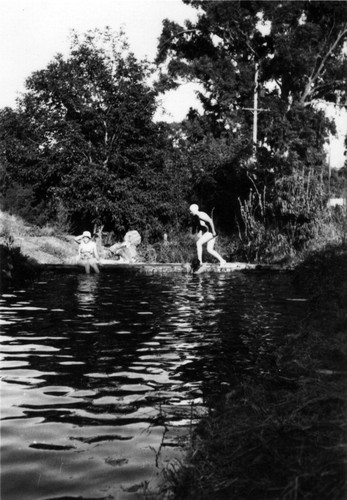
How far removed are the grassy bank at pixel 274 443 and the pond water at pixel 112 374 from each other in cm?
24

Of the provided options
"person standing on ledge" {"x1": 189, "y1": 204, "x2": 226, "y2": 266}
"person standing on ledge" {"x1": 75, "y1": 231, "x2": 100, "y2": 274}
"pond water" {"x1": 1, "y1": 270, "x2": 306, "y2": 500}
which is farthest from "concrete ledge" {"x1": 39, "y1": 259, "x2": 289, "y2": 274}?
"pond water" {"x1": 1, "y1": 270, "x2": 306, "y2": 500}

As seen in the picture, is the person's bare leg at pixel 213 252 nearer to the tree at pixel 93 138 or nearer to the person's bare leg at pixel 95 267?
the person's bare leg at pixel 95 267

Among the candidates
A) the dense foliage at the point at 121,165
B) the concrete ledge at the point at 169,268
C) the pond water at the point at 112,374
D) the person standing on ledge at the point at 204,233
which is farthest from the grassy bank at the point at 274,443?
the dense foliage at the point at 121,165

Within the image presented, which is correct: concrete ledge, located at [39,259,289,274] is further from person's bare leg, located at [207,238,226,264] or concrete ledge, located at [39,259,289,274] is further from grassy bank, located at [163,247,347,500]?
grassy bank, located at [163,247,347,500]

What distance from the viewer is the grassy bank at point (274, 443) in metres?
2.63

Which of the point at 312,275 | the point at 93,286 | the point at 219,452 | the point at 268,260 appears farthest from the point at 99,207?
the point at 219,452

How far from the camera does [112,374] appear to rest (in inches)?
221

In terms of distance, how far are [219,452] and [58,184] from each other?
24.4m

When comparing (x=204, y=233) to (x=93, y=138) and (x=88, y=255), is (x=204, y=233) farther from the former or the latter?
(x=93, y=138)

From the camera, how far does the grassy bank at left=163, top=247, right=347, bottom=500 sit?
2.63 m

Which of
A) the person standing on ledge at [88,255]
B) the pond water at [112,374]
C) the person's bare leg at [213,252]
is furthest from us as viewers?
the person's bare leg at [213,252]

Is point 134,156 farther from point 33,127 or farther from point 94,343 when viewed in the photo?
point 94,343

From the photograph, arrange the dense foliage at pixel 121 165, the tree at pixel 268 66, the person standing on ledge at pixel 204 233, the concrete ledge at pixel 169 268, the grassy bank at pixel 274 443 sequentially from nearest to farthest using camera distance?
the grassy bank at pixel 274 443 < the concrete ledge at pixel 169 268 < the person standing on ledge at pixel 204 233 < the dense foliage at pixel 121 165 < the tree at pixel 268 66

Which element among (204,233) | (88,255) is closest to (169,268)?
(204,233)
